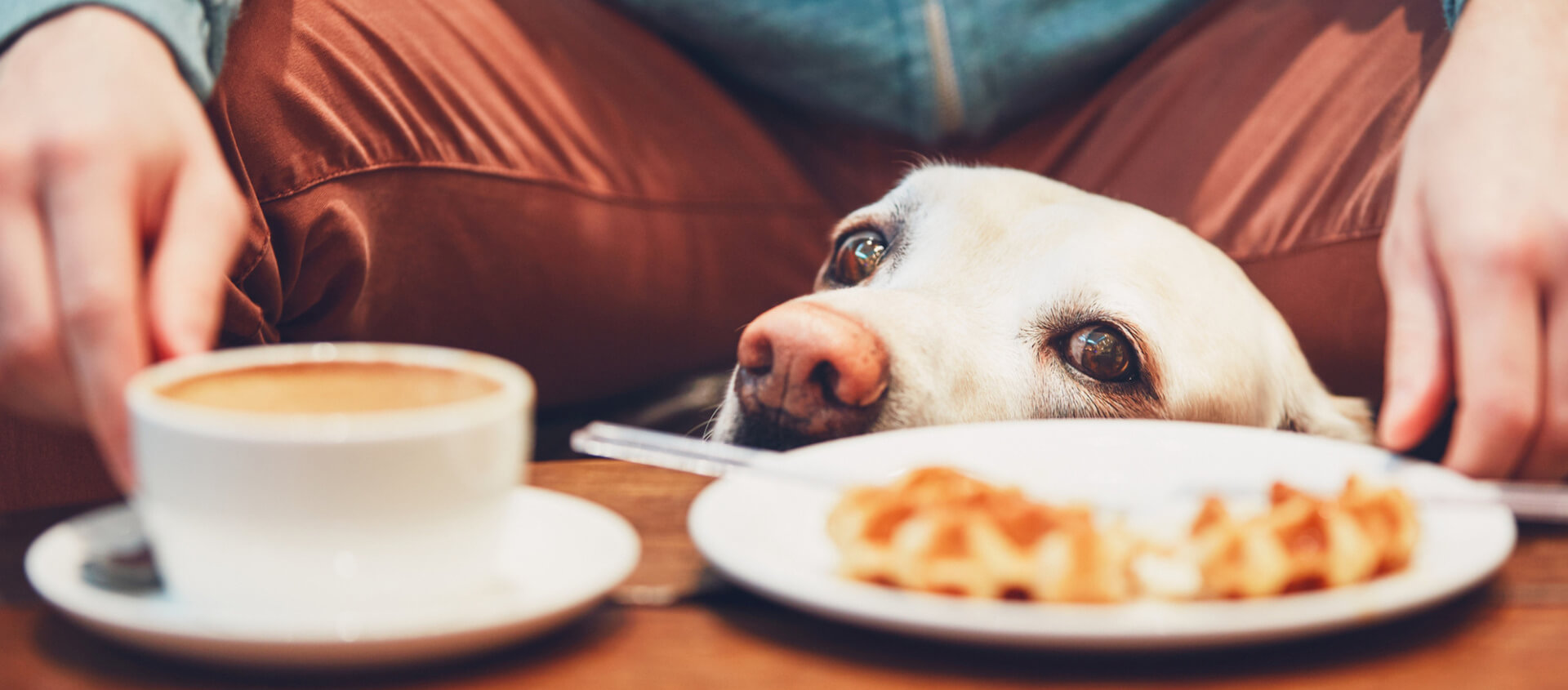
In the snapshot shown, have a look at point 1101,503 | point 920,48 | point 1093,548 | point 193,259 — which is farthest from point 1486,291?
point 920,48

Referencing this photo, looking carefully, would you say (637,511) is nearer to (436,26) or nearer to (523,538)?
(523,538)

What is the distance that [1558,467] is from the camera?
93cm

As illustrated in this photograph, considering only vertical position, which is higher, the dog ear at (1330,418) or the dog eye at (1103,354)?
the dog eye at (1103,354)

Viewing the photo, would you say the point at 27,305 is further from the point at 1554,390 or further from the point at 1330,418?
the point at 1330,418

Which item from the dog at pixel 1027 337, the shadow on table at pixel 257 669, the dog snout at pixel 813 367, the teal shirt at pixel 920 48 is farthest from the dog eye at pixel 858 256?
the shadow on table at pixel 257 669

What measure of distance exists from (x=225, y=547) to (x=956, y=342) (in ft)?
3.25

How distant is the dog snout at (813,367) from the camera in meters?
1.16

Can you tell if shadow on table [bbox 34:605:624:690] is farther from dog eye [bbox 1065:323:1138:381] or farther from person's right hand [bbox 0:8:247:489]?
dog eye [bbox 1065:323:1138:381]

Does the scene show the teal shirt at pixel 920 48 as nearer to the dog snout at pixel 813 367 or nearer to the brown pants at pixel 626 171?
the brown pants at pixel 626 171

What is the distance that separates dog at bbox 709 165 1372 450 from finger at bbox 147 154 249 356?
1.82 feet

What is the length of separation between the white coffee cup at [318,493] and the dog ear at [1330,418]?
129cm

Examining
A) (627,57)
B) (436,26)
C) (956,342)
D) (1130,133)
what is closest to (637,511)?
(956,342)

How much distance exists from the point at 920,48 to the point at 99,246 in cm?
167

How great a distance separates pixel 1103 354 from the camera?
1.49 metres
